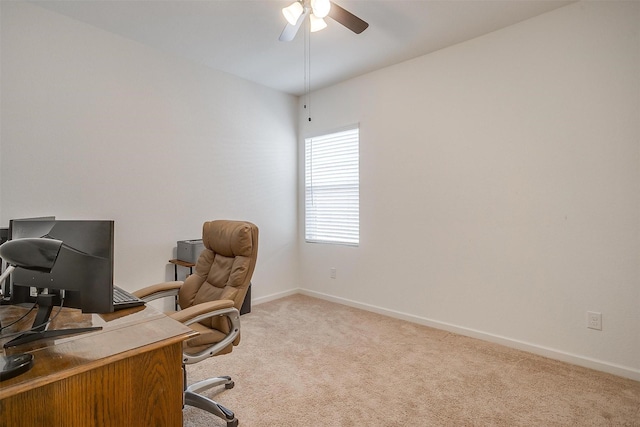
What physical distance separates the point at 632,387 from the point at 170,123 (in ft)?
13.6

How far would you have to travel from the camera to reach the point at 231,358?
98.8 inches

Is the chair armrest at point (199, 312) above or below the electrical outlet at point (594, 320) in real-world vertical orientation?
above

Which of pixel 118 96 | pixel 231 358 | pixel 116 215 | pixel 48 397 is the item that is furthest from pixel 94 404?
pixel 118 96

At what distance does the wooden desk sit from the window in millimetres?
2807

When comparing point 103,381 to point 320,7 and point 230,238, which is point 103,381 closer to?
point 230,238

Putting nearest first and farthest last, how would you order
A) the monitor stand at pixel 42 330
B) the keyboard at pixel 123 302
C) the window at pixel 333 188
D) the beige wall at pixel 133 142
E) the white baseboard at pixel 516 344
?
the monitor stand at pixel 42 330 < the keyboard at pixel 123 302 < the white baseboard at pixel 516 344 < the beige wall at pixel 133 142 < the window at pixel 333 188

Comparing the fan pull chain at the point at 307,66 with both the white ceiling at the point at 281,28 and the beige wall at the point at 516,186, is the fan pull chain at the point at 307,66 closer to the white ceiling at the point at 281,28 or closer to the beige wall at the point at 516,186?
the white ceiling at the point at 281,28

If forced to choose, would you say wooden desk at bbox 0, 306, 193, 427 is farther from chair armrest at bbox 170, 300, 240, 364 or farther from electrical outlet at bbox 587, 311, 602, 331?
electrical outlet at bbox 587, 311, 602, 331

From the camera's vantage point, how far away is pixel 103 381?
97 cm

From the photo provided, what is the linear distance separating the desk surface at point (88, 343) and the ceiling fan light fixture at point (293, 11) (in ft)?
6.15

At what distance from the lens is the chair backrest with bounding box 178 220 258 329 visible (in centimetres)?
195

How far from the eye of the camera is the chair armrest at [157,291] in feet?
6.46

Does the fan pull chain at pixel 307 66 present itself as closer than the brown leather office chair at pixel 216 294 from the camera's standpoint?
No

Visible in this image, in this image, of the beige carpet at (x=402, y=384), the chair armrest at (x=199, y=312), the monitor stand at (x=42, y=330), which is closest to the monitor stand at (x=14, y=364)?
the monitor stand at (x=42, y=330)
